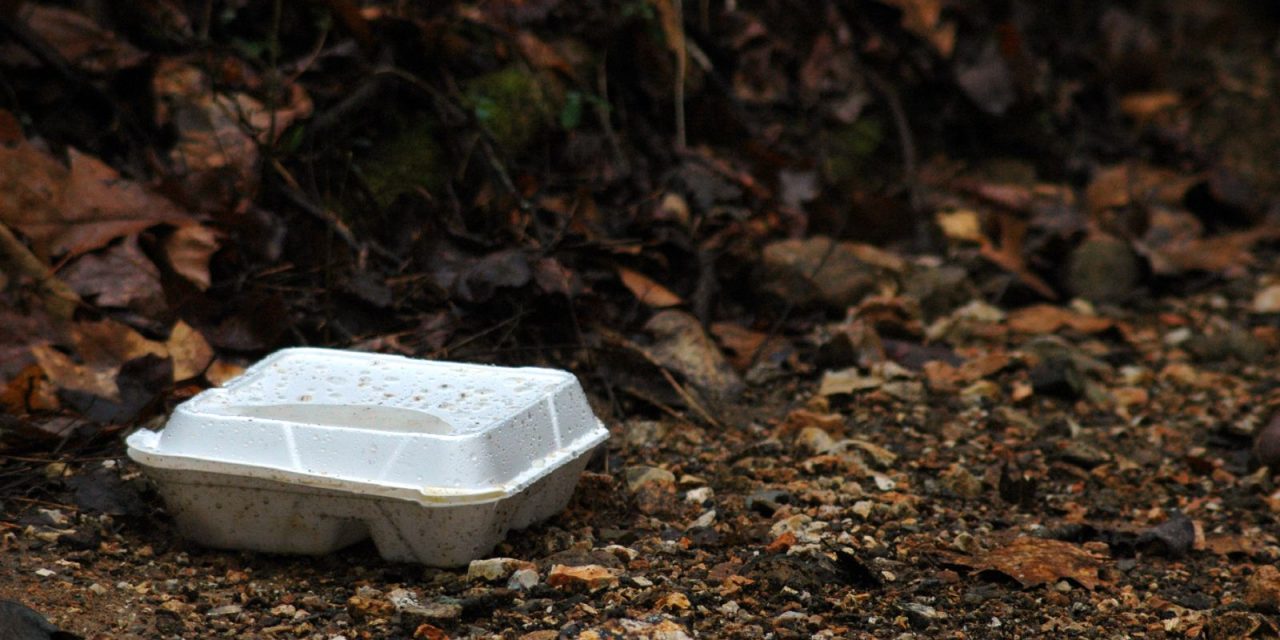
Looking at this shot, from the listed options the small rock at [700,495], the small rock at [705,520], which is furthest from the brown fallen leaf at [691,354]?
the small rock at [705,520]

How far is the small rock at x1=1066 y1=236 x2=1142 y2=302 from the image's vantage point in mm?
3932

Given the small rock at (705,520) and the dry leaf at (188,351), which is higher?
the dry leaf at (188,351)

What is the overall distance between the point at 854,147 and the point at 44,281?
258 cm

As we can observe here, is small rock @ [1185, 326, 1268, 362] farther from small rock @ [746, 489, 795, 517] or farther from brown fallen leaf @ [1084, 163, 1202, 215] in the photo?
small rock @ [746, 489, 795, 517]

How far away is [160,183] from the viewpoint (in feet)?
9.48

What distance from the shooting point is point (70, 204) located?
280cm

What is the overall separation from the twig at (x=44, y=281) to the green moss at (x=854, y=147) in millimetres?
2355

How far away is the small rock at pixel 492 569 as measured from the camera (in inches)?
78.7

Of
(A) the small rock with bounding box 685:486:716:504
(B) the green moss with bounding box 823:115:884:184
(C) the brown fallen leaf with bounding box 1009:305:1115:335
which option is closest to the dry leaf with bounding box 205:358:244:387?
(A) the small rock with bounding box 685:486:716:504

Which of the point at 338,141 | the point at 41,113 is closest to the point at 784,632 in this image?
the point at 338,141

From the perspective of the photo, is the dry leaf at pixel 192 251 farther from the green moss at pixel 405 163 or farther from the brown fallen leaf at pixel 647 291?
the brown fallen leaf at pixel 647 291

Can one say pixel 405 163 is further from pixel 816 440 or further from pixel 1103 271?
pixel 1103 271

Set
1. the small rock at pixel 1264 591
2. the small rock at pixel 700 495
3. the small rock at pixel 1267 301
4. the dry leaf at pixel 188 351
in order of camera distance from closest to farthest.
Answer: the small rock at pixel 1264 591 → the small rock at pixel 700 495 → the dry leaf at pixel 188 351 → the small rock at pixel 1267 301

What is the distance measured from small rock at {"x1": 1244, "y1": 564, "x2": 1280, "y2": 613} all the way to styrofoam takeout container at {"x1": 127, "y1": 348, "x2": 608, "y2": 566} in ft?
3.44
